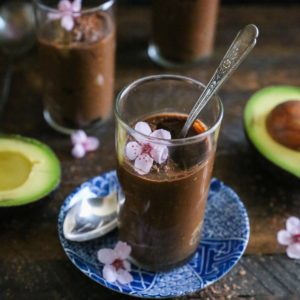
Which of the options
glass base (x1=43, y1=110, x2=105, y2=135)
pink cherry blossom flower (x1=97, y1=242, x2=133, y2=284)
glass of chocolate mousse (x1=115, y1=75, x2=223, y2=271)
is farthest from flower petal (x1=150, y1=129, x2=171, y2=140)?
glass base (x1=43, y1=110, x2=105, y2=135)

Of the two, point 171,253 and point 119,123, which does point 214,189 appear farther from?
point 119,123

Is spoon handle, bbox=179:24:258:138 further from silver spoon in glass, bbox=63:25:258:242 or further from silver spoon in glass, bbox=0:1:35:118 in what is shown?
silver spoon in glass, bbox=0:1:35:118

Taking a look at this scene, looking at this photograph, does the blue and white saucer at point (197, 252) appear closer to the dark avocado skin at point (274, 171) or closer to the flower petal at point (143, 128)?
the dark avocado skin at point (274, 171)

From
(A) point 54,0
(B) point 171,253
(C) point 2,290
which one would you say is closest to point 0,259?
(C) point 2,290

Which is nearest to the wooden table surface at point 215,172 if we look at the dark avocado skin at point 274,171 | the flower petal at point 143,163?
the dark avocado skin at point 274,171

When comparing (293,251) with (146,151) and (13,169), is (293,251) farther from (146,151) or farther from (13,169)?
(13,169)

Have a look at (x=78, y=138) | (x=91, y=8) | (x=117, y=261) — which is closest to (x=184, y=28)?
(x=91, y=8)
